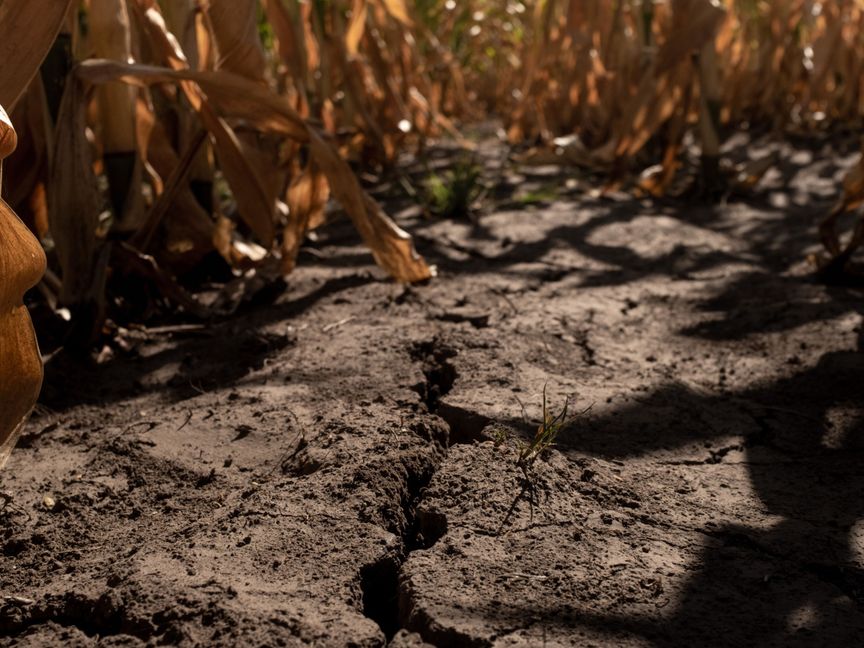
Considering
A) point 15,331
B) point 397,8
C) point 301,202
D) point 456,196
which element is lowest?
point 456,196

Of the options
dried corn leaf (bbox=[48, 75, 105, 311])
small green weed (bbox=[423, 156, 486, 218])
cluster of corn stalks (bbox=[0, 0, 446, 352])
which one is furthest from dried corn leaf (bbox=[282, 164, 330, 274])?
small green weed (bbox=[423, 156, 486, 218])

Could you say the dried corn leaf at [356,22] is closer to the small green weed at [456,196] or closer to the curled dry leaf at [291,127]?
the small green weed at [456,196]

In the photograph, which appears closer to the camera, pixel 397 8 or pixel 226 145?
pixel 226 145

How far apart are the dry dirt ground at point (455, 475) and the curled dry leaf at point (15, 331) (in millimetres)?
148

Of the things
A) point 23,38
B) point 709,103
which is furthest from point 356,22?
point 23,38

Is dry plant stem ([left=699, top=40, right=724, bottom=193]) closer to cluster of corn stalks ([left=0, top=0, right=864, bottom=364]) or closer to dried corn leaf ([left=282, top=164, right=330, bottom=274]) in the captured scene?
cluster of corn stalks ([left=0, top=0, right=864, bottom=364])

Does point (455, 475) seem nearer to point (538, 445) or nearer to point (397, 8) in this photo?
point (538, 445)

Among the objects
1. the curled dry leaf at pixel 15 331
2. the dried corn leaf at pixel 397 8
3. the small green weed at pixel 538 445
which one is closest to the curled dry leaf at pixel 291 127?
the curled dry leaf at pixel 15 331

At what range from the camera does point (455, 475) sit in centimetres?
121

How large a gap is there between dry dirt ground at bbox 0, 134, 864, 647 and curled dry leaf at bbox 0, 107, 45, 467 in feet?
0.49

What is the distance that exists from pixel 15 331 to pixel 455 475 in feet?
1.72

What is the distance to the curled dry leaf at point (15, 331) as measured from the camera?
1.05 m

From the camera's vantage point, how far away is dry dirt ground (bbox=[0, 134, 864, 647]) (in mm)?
Result: 961

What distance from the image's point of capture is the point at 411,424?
1.34 metres
